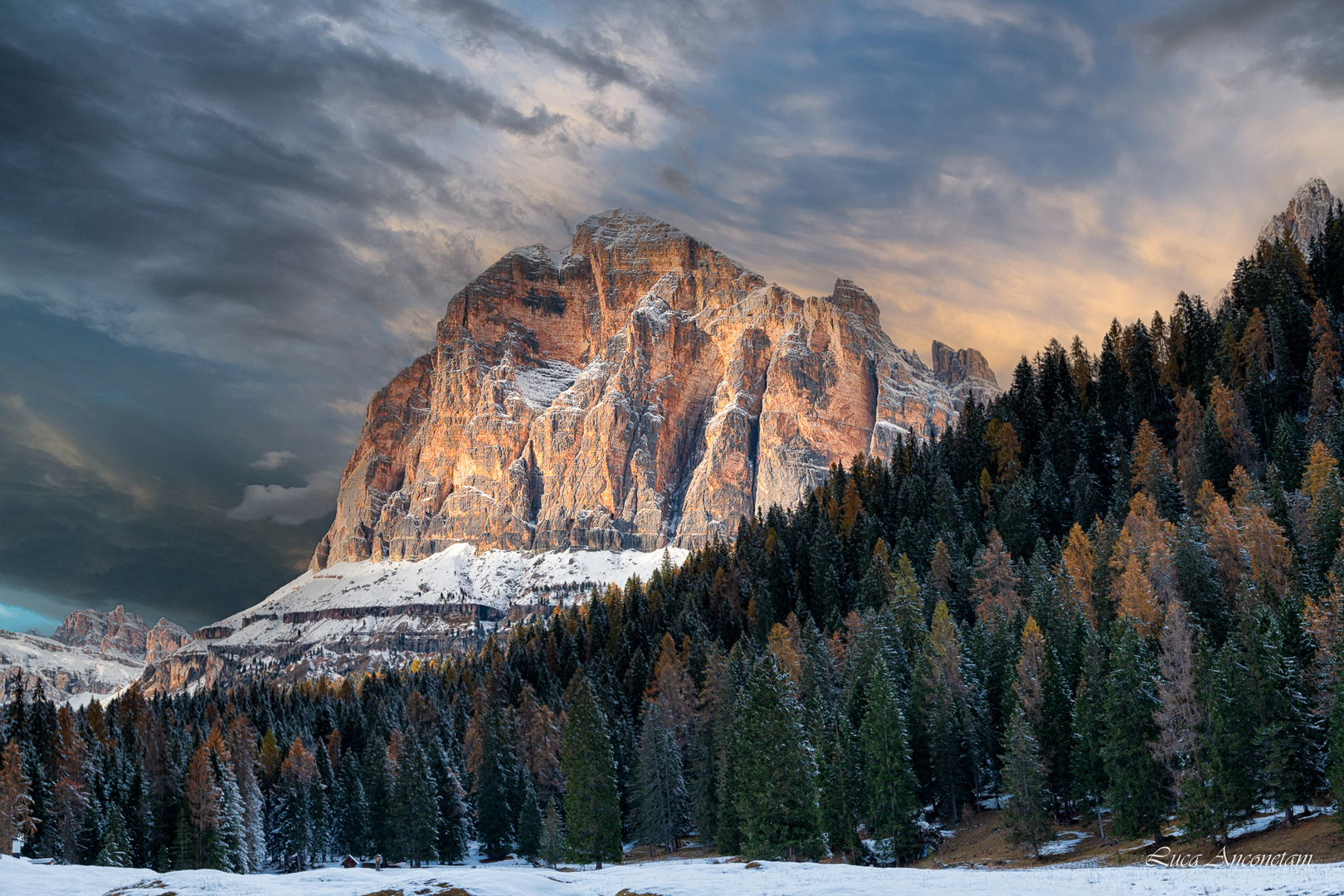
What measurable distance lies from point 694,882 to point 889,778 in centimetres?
2614

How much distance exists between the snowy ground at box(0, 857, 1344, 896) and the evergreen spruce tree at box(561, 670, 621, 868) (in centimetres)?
3112

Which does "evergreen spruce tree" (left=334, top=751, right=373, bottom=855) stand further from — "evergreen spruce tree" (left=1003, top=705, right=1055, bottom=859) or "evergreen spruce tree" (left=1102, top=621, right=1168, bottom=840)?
"evergreen spruce tree" (left=1102, top=621, right=1168, bottom=840)

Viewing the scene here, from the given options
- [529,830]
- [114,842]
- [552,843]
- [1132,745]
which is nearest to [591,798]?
[552,843]

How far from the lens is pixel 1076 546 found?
90375mm

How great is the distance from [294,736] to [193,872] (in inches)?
3534

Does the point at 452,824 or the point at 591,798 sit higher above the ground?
the point at 591,798

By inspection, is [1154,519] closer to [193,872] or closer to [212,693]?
[193,872]

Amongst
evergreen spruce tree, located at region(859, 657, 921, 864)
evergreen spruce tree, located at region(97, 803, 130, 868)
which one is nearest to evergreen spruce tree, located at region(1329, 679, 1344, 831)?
evergreen spruce tree, located at region(859, 657, 921, 864)

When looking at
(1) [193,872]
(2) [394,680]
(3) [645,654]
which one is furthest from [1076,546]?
(2) [394,680]

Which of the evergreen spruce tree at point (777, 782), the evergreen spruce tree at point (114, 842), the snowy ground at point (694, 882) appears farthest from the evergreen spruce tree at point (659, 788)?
the snowy ground at point (694, 882)

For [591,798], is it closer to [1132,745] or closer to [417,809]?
[417,809]

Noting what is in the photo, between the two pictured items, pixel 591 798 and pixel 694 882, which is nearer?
pixel 694 882

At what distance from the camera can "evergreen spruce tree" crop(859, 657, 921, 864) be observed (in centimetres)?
5869

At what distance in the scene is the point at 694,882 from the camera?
1469 inches
